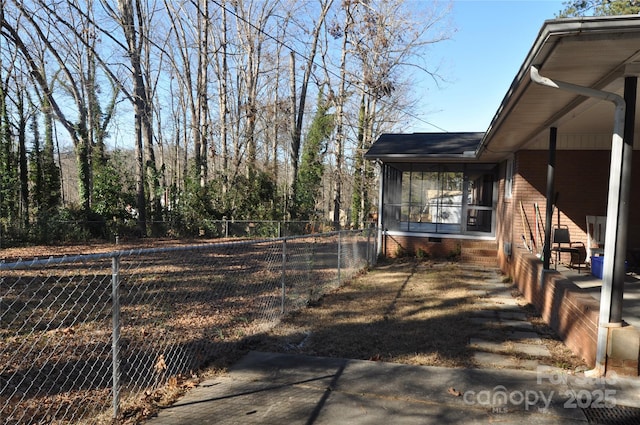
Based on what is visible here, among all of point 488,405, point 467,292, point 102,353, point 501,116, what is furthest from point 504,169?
point 102,353

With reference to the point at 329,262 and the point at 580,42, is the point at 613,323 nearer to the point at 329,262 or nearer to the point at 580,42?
the point at 580,42

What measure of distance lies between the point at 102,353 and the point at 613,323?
5045 millimetres

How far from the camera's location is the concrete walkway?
10.2ft

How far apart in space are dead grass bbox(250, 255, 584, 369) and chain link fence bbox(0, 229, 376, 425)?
0.54 metres

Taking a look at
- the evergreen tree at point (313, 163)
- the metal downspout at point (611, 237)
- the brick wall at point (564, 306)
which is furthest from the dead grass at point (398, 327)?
the evergreen tree at point (313, 163)

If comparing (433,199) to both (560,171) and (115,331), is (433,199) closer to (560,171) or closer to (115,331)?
(560,171)

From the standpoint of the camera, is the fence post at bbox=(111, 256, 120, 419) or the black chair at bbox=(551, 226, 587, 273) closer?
the fence post at bbox=(111, 256, 120, 419)

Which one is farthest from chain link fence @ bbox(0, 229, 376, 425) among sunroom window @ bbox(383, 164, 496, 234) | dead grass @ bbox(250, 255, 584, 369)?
sunroom window @ bbox(383, 164, 496, 234)

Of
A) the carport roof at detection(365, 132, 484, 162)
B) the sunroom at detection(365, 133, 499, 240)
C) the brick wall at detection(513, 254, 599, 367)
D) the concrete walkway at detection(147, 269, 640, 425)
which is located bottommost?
the concrete walkway at detection(147, 269, 640, 425)

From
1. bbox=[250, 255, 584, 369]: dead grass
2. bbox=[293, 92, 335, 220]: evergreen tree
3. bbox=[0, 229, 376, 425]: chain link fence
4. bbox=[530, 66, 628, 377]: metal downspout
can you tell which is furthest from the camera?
bbox=[293, 92, 335, 220]: evergreen tree

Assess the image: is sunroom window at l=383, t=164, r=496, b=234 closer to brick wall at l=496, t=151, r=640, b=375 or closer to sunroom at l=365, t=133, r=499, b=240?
sunroom at l=365, t=133, r=499, b=240

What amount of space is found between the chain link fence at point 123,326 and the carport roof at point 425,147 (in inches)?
164

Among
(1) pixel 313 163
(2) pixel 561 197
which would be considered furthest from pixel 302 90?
(2) pixel 561 197

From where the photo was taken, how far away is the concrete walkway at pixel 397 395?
3.12 meters
